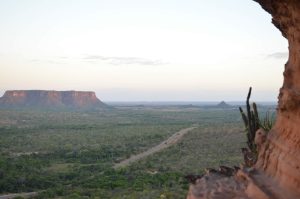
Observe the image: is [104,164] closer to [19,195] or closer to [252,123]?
[19,195]

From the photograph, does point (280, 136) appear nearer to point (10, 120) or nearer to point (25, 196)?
point (25, 196)

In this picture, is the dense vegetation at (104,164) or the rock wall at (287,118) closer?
the rock wall at (287,118)

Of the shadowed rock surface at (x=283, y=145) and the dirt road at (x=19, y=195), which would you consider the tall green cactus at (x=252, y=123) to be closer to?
the shadowed rock surface at (x=283, y=145)

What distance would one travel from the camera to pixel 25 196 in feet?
87.5

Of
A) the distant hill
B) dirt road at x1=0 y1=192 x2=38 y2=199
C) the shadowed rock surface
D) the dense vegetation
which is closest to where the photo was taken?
the shadowed rock surface

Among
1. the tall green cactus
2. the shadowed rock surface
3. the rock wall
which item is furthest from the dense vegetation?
the rock wall

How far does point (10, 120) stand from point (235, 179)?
9866 centimetres

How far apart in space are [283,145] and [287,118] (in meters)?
0.41

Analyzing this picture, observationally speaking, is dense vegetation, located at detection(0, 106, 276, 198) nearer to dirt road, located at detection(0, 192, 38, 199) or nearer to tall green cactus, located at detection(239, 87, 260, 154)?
dirt road, located at detection(0, 192, 38, 199)

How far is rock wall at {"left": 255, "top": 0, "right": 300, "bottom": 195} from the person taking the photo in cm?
593

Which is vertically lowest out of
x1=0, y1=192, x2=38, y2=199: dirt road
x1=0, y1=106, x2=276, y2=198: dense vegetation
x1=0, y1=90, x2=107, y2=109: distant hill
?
x1=0, y1=192, x2=38, y2=199: dirt road

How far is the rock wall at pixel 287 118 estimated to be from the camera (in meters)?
5.93

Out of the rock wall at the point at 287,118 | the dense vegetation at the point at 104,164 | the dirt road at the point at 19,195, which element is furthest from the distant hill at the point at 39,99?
the rock wall at the point at 287,118

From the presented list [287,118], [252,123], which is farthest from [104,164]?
[287,118]
